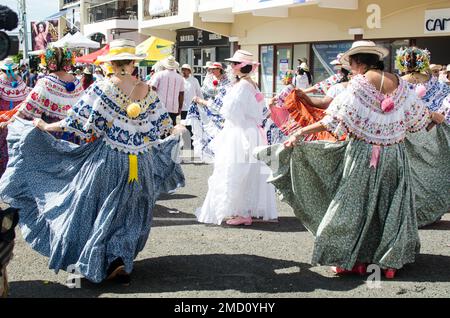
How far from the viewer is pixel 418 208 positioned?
7086 mm

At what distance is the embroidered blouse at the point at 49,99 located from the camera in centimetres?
638

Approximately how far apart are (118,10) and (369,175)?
33.6 m

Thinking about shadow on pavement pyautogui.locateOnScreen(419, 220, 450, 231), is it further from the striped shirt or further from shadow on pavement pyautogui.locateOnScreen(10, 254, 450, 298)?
the striped shirt

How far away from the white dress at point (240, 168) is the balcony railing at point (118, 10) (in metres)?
30.3

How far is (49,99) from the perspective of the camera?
648cm

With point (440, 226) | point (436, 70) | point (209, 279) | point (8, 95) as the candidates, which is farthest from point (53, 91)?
point (436, 70)

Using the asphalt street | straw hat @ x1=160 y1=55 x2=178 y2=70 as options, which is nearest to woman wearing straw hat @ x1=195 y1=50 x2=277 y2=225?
the asphalt street

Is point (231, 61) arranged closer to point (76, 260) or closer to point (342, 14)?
point (76, 260)

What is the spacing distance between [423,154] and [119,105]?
3.63 metres

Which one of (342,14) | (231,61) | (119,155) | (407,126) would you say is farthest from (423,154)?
(342,14)

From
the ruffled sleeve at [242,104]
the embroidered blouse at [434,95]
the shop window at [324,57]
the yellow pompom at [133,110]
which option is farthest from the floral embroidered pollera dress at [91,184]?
the shop window at [324,57]

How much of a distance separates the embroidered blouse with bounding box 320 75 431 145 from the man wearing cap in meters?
7.70

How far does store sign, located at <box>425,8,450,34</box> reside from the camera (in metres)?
15.0

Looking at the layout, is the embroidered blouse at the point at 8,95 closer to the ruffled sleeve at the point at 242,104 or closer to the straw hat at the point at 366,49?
the ruffled sleeve at the point at 242,104
